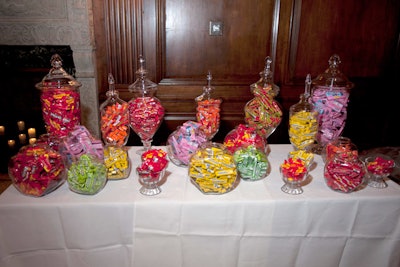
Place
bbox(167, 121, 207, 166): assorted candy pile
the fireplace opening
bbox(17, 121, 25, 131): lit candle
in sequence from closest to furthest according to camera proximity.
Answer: bbox(167, 121, 207, 166): assorted candy pile, the fireplace opening, bbox(17, 121, 25, 131): lit candle

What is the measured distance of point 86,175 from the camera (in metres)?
1.01

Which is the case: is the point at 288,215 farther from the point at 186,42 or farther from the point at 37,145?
the point at 186,42

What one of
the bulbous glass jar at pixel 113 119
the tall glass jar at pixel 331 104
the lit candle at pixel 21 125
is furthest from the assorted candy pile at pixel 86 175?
the lit candle at pixel 21 125

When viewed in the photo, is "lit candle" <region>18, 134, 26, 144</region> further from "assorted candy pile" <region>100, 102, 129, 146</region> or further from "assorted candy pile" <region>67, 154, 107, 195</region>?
"assorted candy pile" <region>67, 154, 107, 195</region>

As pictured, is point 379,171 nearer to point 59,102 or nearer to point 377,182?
point 377,182

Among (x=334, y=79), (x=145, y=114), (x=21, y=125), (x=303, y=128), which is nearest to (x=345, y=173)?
(x=303, y=128)

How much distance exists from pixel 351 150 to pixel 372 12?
5.35 ft

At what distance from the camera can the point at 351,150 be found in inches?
48.0

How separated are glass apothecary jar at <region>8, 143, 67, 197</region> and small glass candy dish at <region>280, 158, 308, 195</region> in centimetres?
76

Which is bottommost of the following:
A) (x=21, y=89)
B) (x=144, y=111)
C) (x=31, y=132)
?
(x=31, y=132)

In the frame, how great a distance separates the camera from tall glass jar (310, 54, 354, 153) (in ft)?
4.42

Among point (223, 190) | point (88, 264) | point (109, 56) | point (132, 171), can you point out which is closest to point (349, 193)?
point (223, 190)

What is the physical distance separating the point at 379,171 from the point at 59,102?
1232mm

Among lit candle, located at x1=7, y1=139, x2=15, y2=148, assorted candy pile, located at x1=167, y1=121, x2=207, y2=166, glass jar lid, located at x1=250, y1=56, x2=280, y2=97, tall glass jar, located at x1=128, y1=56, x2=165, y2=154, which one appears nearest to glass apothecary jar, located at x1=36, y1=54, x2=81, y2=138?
tall glass jar, located at x1=128, y1=56, x2=165, y2=154
